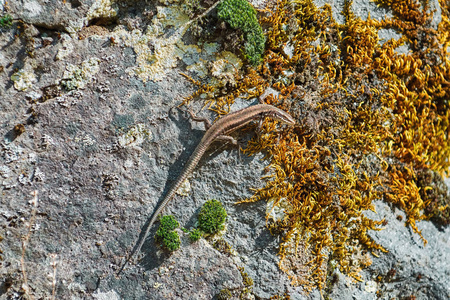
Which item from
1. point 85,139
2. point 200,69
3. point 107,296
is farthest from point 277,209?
point 85,139

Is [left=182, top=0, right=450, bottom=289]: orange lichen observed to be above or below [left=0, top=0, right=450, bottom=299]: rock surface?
above

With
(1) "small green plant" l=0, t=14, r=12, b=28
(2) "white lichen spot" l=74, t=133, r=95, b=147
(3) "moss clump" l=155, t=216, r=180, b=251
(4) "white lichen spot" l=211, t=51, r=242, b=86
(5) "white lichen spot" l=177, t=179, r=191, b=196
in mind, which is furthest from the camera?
(4) "white lichen spot" l=211, t=51, r=242, b=86

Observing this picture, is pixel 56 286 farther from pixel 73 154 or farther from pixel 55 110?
pixel 55 110

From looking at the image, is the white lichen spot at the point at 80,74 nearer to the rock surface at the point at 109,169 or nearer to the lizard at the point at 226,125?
the rock surface at the point at 109,169

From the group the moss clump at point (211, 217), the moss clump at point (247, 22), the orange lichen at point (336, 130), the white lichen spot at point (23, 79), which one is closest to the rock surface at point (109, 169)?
the white lichen spot at point (23, 79)

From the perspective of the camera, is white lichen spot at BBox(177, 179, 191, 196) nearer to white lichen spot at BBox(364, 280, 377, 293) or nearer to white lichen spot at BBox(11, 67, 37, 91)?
white lichen spot at BBox(11, 67, 37, 91)

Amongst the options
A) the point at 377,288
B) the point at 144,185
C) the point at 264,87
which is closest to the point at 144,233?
the point at 144,185

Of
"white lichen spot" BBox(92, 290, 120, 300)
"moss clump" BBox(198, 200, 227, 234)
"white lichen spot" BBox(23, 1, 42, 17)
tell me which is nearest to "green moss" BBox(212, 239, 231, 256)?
"moss clump" BBox(198, 200, 227, 234)

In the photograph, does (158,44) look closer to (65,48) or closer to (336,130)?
(65,48)
